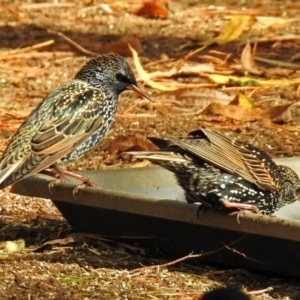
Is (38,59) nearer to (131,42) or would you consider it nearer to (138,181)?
(131,42)

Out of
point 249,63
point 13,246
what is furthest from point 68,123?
point 249,63

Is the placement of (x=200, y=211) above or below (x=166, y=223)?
above

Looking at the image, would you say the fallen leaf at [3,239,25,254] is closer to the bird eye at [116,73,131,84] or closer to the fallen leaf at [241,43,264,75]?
the bird eye at [116,73,131,84]

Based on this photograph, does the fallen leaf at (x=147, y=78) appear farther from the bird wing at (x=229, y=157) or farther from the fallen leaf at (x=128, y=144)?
the bird wing at (x=229, y=157)

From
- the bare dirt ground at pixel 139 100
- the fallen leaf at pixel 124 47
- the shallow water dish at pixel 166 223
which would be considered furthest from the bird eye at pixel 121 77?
the fallen leaf at pixel 124 47

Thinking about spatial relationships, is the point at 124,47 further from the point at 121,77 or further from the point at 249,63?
the point at 121,77

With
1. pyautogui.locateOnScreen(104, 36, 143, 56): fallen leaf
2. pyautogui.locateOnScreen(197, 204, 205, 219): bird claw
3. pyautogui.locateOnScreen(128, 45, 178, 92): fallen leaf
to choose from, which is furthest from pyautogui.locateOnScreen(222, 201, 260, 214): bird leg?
pyautogui.locateOnScreen(104, 36, 143, 56): fallen leaf
